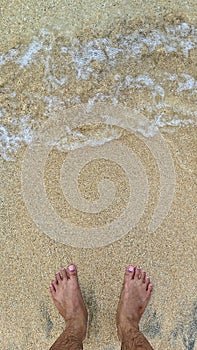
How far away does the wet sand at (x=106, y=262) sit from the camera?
2619 millimetres

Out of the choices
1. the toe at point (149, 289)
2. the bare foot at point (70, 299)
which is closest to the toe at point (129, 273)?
the toe at point (149, 289)

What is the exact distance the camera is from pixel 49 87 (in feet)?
8.80

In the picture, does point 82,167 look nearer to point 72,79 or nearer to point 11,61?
point 72,79

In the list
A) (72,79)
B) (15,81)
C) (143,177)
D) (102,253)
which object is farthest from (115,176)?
(15,81)

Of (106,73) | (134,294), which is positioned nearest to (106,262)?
(134,294)

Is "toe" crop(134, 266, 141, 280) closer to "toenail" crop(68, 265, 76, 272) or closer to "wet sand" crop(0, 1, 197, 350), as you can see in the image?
"wet sand" crop(0, 1, 197, 350)

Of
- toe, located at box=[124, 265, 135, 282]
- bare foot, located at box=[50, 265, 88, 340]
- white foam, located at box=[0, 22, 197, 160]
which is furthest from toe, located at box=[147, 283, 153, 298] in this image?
white foam, located at box=[0, 22, 197, 160]

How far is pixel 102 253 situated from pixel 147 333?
22.8 inches

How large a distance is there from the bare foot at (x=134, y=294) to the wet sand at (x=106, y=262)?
0.14 ft

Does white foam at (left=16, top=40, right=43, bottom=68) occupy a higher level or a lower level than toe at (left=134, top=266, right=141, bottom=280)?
higher

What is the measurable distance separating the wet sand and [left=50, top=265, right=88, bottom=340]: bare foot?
46 mm

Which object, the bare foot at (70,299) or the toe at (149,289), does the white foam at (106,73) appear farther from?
the toe at (149,289)

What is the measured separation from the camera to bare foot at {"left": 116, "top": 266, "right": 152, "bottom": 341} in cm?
261

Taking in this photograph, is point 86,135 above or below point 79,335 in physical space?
above
